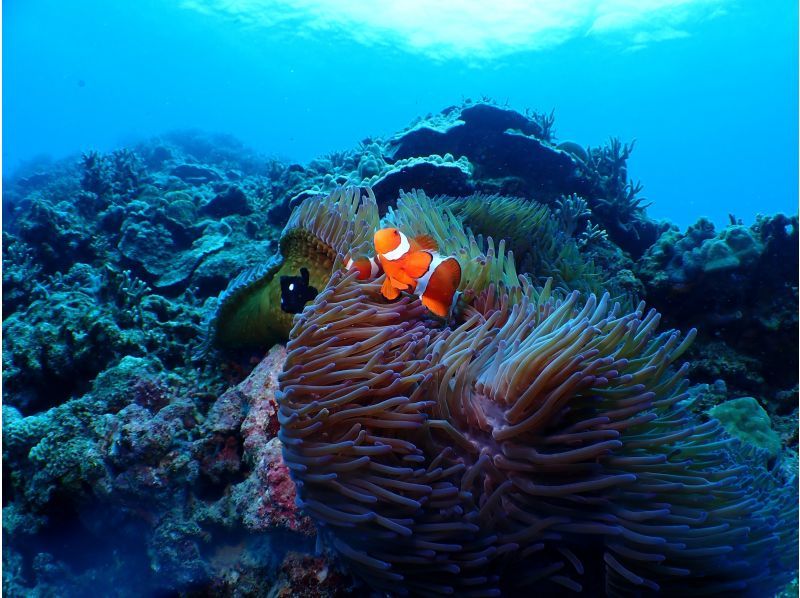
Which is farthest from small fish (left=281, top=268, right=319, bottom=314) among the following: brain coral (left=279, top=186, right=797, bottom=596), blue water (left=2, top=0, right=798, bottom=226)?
blue water (left=2, top=0, right=798, bottom=226)

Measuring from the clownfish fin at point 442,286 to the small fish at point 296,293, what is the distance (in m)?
0.90

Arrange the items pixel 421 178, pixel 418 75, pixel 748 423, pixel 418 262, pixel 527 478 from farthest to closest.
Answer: pixel 418 75
pixel 421 178
pixel 748 423
pixel 418 262
pixel 527 478

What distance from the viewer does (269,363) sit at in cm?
267

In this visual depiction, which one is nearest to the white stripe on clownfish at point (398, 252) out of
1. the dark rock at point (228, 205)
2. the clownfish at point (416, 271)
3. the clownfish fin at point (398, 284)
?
the clownfish at point (416, 271)

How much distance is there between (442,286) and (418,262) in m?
0.17

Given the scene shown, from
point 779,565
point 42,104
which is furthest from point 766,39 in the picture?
point 42,104

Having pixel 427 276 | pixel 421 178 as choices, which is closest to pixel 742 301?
pixel 421 178

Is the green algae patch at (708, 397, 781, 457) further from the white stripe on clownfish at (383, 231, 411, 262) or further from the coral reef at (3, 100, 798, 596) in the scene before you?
the white stripe on clownfish at (383, 231, 411, 262)

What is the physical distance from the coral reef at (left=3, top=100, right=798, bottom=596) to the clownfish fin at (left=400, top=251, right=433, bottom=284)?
224mm

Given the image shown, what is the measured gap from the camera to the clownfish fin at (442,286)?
2.09 m

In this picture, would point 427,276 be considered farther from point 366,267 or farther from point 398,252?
point 366,267

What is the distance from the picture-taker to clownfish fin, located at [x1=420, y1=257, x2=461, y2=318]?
2088 mm

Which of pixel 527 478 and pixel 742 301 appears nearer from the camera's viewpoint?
pixel 527 478

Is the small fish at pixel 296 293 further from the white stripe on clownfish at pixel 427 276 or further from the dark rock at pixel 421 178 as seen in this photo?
the dark rock at pixel 421 178
